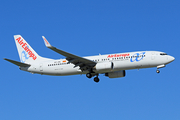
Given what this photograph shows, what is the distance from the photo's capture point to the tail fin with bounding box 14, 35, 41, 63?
162ft

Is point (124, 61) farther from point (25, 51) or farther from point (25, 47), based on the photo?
point (25, 47)

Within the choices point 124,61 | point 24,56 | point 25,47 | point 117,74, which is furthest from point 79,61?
point 25,47

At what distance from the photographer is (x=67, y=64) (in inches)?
1789

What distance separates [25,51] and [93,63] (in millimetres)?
13213

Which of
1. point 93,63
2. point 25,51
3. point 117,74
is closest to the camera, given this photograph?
point 93,63

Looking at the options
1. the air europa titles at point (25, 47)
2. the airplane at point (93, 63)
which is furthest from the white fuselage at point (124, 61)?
the air europa titles at point (25, 47)

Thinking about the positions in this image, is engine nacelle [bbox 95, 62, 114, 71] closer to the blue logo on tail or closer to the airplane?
the airplane

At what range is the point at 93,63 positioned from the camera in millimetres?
43969

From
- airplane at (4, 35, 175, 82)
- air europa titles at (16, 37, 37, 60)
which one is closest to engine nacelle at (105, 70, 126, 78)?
airplane at (4, 35, 175, 82)

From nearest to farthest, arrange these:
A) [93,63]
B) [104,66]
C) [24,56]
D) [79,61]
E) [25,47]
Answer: [104,66], [79,61], [93,63], [24,56], [25,47]

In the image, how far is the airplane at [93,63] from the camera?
42.4 metres

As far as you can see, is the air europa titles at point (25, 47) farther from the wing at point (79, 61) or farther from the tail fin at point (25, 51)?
the wing at point (79, 61)

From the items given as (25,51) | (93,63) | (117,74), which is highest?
(25,51)

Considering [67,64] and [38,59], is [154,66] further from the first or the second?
[38,59]
